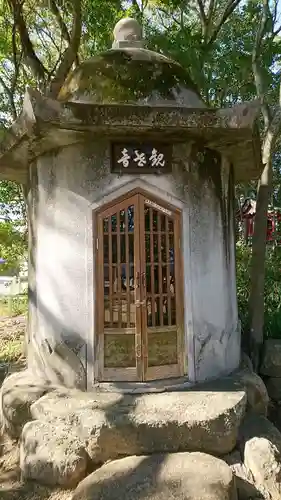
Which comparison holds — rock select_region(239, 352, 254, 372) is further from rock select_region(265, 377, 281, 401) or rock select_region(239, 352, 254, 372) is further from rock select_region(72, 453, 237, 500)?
rock select_region(72, 453, 237, 500)

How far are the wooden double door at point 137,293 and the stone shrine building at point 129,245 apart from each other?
14 millimetres

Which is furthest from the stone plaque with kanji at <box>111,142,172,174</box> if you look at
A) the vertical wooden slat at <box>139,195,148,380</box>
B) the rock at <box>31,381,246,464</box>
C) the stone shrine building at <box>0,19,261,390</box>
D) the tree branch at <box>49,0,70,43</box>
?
the tree branch at <box>49,0,70,43</box>

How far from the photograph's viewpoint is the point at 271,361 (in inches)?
299

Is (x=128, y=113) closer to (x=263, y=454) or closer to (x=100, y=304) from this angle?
(x=100, y=304)

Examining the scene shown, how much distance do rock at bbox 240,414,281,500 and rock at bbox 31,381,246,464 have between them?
218 millimetres

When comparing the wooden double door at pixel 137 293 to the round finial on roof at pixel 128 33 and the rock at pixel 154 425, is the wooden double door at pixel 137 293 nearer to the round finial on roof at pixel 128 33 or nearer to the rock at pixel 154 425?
the rock at pixel 154 425

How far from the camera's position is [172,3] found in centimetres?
998

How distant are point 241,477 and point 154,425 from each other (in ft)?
3.47

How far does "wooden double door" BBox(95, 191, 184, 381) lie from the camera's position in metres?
5.94

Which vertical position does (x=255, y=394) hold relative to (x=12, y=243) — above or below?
below

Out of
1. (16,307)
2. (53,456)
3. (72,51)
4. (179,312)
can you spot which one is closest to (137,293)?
(179,312)

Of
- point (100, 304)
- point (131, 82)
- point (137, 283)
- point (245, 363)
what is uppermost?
point (131, 82)

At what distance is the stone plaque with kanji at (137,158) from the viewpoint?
600cm

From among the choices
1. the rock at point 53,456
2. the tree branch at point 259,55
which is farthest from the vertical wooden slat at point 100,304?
the tree branch at point 259,55
